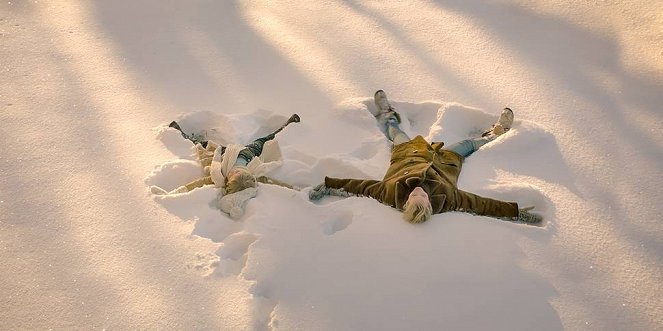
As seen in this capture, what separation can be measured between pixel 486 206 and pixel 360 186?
58 centimetres

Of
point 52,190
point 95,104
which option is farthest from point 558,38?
point 52,190

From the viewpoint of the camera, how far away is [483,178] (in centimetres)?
301

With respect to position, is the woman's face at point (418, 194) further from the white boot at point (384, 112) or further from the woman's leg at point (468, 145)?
the white boot at point (384, 112)

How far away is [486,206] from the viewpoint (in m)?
2.74

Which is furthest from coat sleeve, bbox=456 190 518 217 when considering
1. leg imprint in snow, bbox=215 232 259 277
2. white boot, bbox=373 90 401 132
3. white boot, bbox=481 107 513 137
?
leg imprint in snow, bbox=215 232 259 277

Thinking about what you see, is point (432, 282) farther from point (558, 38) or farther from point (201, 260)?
point (558, 38)

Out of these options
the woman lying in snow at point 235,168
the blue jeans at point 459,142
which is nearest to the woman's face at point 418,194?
the blue jeans at point 459,142

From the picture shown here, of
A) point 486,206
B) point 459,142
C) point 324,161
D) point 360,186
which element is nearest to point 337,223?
point 360,186

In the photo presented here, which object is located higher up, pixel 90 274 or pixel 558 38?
pixel 558 38

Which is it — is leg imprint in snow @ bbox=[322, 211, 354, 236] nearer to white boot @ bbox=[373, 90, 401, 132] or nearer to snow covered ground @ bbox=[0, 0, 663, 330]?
snow covered ground @ bbox=[0, 0, 663, 330]

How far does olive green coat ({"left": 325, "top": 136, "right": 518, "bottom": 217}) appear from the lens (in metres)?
2.73

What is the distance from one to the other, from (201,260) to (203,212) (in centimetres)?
30

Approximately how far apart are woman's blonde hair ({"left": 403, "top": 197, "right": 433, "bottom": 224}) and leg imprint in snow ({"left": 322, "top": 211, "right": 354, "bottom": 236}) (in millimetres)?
271

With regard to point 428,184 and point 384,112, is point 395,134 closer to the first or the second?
point 384,112
